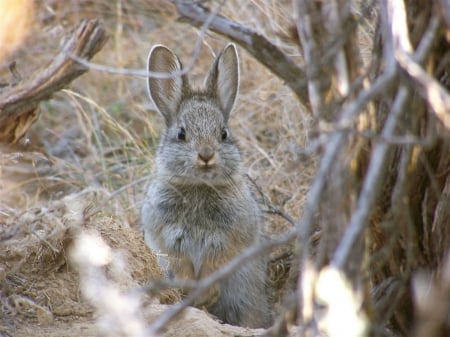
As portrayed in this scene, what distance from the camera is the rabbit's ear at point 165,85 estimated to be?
237 inches

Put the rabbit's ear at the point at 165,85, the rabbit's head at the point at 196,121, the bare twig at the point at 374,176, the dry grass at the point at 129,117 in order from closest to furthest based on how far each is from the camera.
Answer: the bare twig at the point at 374,176 → the rabbit's head at the point at 196,121 → the rabbit's ear at the point at 165,85 → the dry grass at the point at 129,117

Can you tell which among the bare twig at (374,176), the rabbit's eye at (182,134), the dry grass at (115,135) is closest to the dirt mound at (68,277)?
the dry grass at (115,135)

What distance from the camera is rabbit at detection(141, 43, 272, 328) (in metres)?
5.53

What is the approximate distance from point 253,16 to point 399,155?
148 inches

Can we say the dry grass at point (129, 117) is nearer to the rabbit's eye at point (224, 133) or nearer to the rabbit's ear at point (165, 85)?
the rabbit's ear at point (165, 85)

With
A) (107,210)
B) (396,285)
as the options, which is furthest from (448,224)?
(107,210)

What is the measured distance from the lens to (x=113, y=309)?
251 centimetres

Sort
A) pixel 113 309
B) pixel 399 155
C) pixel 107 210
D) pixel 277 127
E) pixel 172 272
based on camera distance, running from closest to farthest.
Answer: pixel 113 309 → pixel 399 155 → pixel 172 272 → pixel 107 210 → pixel 277 127

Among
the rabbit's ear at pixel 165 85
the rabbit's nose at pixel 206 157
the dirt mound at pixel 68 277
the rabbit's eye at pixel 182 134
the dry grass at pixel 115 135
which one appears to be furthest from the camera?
the rabbit's ear at pixel 165 85

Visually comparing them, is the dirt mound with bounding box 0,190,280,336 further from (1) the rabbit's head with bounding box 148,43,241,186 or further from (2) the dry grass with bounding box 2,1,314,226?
(2) the dry grass with bounding box 2,1,314,226

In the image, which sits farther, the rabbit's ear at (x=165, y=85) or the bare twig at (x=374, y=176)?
the rabbit's ear at (x=165, y=85)

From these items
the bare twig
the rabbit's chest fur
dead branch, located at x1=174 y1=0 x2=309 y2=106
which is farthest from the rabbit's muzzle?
the bare twig

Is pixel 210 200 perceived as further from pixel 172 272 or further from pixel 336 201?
pixel 336 201

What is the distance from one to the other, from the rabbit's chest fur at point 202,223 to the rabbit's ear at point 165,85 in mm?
634
